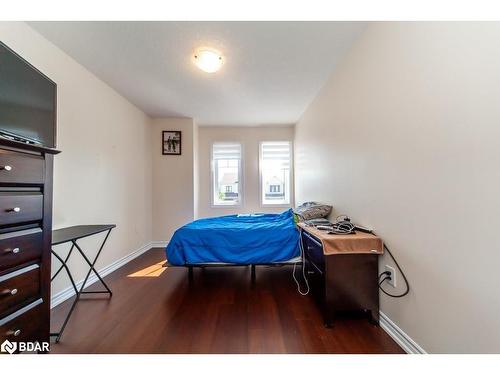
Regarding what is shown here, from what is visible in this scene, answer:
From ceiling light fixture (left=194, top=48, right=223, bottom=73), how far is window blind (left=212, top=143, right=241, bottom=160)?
8.38 feet

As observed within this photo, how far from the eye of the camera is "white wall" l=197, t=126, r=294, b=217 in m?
4.80

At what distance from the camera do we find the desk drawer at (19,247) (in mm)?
972

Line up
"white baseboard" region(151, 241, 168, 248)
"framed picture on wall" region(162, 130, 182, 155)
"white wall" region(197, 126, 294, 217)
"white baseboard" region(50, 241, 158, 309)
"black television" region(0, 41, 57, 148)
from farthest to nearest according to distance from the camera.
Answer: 1. "white wall" region(197, 126, 294, 217)
2. "framed picture on wall" region(162, 130, 182, 155)
3. "white baseboard" region(151, 241, 168, 248)
4. "white baseboard" region(50, 241, 158, 309)
5. "black television" region(0, 41, 57, 148)

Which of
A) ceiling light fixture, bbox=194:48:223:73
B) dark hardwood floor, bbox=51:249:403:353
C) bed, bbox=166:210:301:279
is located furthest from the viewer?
bed, bbox=166:210:301:279

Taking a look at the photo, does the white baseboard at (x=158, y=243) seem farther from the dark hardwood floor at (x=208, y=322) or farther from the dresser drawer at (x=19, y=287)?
the dresser drawer at (x=19, y=287)

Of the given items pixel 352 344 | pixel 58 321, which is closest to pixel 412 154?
pixel 352 344

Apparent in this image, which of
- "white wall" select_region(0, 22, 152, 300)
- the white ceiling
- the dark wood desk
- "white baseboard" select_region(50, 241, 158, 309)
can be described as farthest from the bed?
the white ceiling

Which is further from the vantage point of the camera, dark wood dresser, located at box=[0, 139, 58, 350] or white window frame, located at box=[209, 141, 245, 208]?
white window frame, located at box=[209, 141, 245, 208]

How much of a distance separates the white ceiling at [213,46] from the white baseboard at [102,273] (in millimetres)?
2436

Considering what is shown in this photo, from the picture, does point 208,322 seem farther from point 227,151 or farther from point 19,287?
point 227,151

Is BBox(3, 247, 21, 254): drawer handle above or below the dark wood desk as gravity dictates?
above

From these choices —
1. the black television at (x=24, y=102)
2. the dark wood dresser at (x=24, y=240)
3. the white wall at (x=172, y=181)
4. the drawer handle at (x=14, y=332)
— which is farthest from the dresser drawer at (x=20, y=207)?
the white wall at (x=172, y=181)

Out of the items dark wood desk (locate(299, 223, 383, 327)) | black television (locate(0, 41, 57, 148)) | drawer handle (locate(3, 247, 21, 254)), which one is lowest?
dark wood desk (locate(299, 223, 383, 327))

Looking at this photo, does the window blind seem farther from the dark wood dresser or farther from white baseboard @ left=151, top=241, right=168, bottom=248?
the dark wood dresser
